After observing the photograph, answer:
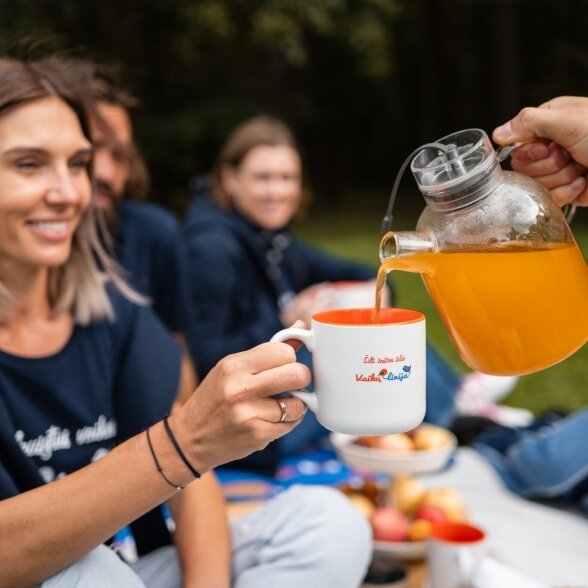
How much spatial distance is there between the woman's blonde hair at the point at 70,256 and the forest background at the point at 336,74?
286 cm

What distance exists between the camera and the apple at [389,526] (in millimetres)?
2000

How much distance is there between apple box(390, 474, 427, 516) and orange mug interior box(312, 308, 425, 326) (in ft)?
3.83

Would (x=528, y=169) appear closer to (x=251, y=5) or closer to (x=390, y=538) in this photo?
(x=390, y=538)

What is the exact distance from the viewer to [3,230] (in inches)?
65.7

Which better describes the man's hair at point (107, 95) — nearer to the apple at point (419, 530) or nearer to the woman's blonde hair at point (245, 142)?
the woman's blonde hair at point (245, 142)

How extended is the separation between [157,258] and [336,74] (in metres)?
15.8

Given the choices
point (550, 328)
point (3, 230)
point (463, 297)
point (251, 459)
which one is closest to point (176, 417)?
point (463, 297)

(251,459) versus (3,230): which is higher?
(3,230)

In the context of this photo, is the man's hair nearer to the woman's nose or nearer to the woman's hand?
the woman's nose

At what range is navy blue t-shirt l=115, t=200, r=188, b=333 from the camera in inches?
124

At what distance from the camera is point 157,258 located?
3.23 metres

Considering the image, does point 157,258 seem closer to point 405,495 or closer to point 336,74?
point 405,495

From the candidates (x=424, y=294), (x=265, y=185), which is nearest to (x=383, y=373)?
(x=265, y=185)

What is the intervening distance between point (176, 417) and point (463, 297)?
488 mm
